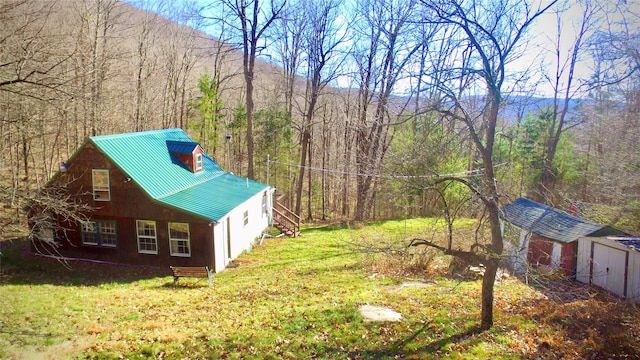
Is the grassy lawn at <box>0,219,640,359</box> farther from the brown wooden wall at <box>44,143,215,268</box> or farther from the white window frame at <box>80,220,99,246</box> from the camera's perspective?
the white window frame at <box>80,220,99,246</box>

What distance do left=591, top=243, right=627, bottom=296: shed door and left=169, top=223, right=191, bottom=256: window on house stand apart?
17.6m

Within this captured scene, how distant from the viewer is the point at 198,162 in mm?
22000

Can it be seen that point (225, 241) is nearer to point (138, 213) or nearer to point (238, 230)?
point (238, 230)

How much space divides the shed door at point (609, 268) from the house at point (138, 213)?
16495 mm

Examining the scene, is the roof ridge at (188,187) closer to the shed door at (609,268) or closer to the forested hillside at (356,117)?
the forested hillside at (356,117)

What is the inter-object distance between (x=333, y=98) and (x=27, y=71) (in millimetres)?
32478

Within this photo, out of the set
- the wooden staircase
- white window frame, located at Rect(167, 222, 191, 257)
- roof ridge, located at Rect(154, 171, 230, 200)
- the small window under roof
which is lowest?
the wooden staircase

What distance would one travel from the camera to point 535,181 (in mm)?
35344

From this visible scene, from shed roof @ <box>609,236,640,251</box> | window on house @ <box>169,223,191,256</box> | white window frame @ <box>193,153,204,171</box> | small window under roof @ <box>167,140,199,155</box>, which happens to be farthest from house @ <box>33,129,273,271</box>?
shed roof @ <box>609,236,640,251</box>

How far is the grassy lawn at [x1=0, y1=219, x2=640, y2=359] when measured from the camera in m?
9.47

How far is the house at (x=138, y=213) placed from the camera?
16984 millimetres

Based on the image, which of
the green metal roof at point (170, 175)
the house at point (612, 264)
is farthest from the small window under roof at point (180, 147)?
the house at point (612, 264)

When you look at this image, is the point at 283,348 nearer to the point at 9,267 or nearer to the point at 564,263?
the point at 9,267

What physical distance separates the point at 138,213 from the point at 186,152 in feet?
15.6
